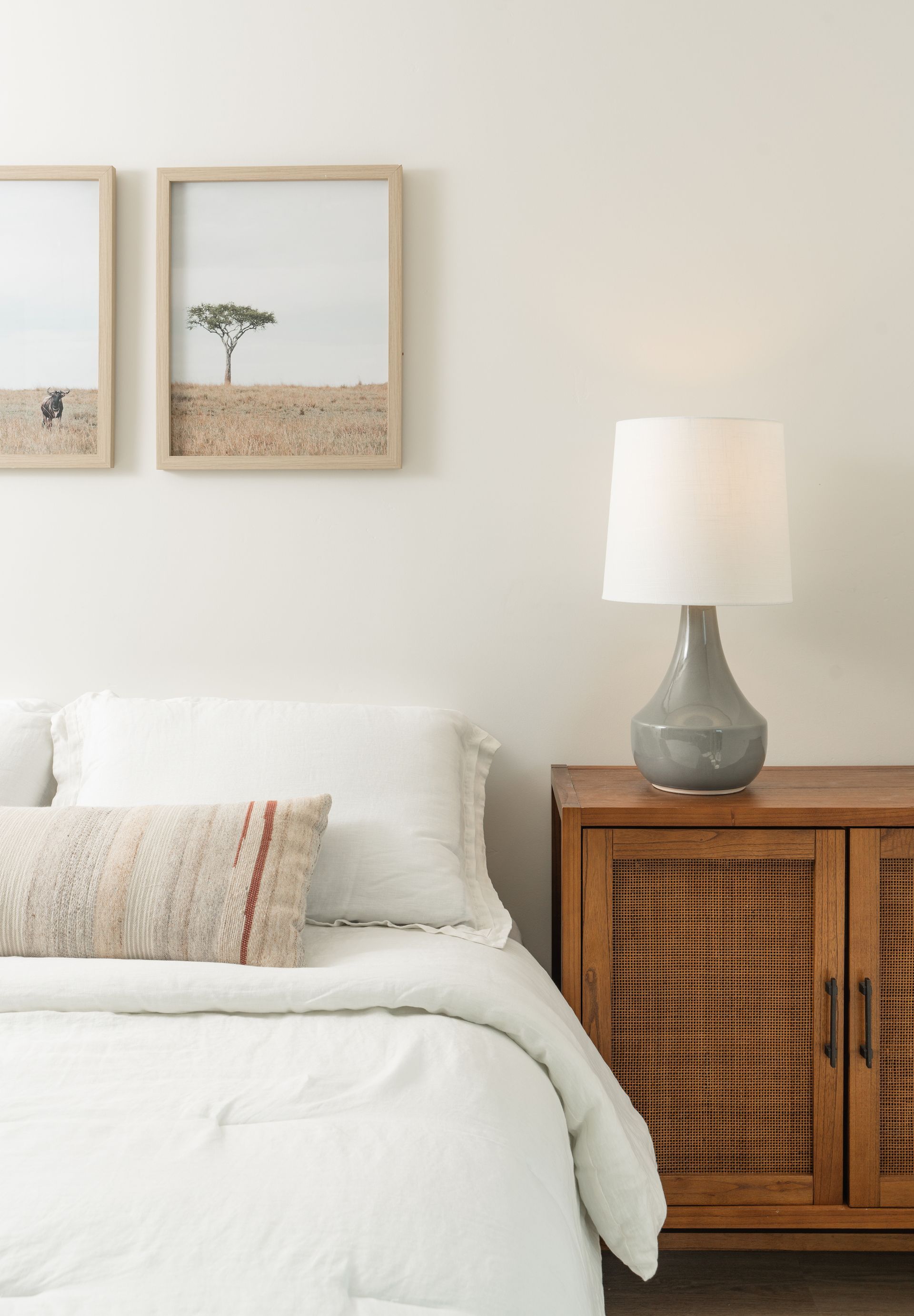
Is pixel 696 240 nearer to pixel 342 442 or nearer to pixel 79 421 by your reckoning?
pixel 342 442

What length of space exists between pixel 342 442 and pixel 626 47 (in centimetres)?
94

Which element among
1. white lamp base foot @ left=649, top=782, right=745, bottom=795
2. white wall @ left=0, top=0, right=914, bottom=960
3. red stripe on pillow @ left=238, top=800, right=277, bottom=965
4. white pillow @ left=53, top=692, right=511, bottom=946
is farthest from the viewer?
white wall @ left=0, top=0, right=914, bottom=960

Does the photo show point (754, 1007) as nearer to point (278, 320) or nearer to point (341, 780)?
point (341, 780)

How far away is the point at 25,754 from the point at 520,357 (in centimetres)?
122

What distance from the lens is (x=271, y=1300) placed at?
2.47 feet

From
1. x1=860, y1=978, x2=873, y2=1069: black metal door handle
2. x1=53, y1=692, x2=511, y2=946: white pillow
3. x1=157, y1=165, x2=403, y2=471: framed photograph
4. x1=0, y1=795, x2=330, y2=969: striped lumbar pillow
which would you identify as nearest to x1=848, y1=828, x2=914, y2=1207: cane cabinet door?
x1=860, y1=978, x2=873, y2=1069: black metal door handle

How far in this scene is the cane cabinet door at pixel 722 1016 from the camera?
1.60 m

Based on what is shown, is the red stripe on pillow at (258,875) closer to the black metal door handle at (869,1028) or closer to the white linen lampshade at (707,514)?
the white linen lampshade at (707,514)

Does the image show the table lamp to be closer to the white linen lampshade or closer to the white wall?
the white linen lampshade

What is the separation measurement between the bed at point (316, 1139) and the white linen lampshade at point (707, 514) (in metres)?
0.67

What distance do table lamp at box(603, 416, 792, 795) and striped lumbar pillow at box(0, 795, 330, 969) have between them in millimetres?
672

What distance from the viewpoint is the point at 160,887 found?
137cm

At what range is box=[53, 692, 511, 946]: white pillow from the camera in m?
1.56

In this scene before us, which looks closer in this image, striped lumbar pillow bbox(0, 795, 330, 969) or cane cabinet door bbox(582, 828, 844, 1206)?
striped lumbar pillow bbox(0, 795, 330, 969)
